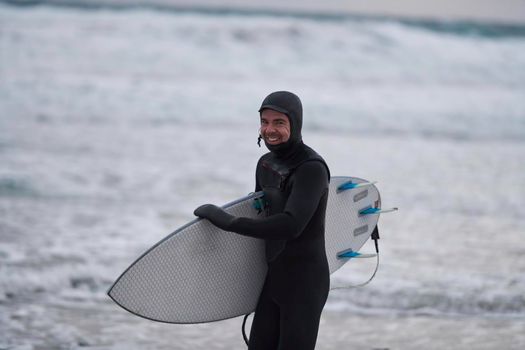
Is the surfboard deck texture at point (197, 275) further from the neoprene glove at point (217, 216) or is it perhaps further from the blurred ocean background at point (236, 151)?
the blurred ocean background at point (236, 151)

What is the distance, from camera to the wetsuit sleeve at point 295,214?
2.38 metres

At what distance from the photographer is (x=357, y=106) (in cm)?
1727

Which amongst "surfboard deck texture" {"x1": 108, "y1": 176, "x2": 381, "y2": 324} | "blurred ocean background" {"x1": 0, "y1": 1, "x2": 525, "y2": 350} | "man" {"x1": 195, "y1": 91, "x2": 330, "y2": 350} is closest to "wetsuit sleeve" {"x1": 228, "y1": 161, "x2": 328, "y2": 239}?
"man" {"x1": 195, "y1": 91, "x2": 330, "y2": 350}

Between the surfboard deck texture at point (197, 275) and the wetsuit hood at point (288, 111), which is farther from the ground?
the wetsuit hood at point (288, 111)

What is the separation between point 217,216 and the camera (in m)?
2.47

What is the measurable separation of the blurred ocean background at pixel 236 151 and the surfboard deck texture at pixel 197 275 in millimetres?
1449

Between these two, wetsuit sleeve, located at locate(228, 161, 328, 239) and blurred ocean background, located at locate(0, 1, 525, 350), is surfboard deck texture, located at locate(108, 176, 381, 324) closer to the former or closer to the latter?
wetsuit sleeve, located at locate(228, 161, 328, 239)

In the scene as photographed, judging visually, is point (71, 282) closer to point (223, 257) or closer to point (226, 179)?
point (223, 257)

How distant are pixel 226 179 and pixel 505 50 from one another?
746 inches

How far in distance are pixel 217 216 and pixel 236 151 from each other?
921cm

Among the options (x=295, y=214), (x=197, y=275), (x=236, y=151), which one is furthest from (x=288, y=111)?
(x=236, y=151)

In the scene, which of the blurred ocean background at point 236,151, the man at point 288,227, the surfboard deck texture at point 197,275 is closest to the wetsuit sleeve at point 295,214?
the man at point 288,227

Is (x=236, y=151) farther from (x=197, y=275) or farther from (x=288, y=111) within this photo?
(x=288, y=111)

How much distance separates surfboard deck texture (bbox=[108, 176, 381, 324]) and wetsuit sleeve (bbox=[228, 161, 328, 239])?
0.84ft
